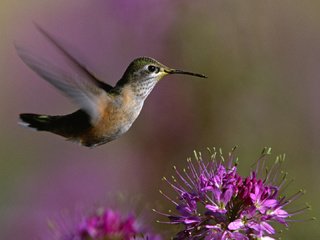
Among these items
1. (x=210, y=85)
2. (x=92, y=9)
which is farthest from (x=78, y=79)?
(x=92, y=9)

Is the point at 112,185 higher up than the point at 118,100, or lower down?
lower down

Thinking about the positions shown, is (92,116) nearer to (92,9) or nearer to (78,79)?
(78,79)

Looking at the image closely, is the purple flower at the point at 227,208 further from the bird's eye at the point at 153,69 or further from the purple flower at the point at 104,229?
the bird's eye at the point at 153,69

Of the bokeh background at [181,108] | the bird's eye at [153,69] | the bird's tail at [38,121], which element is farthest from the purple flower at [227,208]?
the bokeh background at [181,108]

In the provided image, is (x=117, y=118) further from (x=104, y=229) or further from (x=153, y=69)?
(x=104, y=229)

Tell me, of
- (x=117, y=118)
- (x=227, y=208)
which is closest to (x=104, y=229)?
(x=117, y=118)

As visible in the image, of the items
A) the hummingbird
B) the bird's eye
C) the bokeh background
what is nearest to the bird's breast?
the hummingbird

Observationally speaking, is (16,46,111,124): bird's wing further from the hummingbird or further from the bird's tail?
the bird's tail
